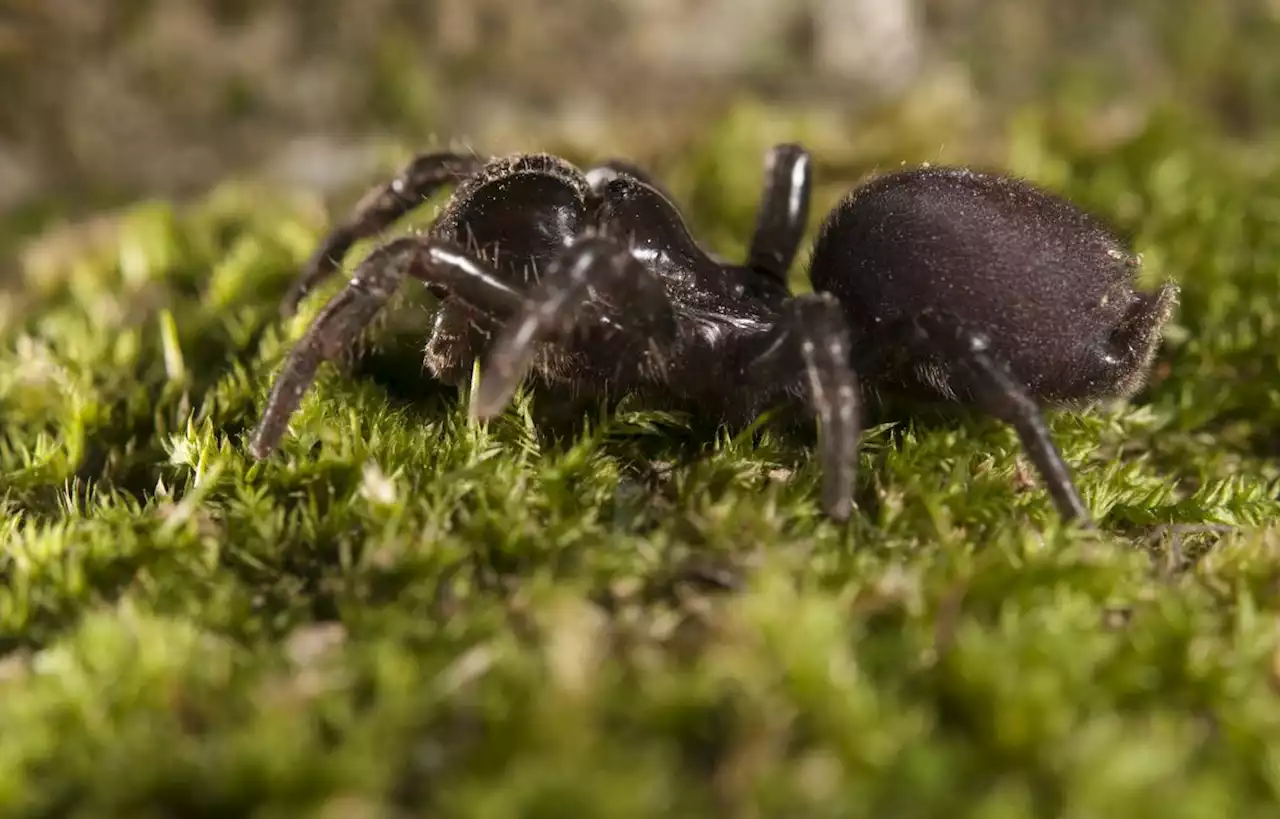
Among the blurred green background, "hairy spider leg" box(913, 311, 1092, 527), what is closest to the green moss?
"hairy spider leg" box(913, 311, 1092, 527)

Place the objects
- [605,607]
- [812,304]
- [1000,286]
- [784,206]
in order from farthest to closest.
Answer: [784,206]
[1000,286]
[812,304]
[605,607]

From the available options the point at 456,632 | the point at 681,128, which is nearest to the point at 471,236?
the point at 456,632

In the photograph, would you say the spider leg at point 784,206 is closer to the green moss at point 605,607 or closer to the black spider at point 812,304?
the black spider at point 812,304

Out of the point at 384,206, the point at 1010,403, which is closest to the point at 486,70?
the point at 384,206

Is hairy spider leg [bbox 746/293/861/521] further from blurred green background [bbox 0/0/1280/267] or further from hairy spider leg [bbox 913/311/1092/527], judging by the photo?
blurred green background [bbox 0/0/1280/267]

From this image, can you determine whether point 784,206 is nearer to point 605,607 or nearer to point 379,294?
point 379,294

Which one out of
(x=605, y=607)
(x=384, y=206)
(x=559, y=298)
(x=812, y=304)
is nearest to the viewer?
(x=605, y=607)

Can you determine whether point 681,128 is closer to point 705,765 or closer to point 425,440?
point 425,440
